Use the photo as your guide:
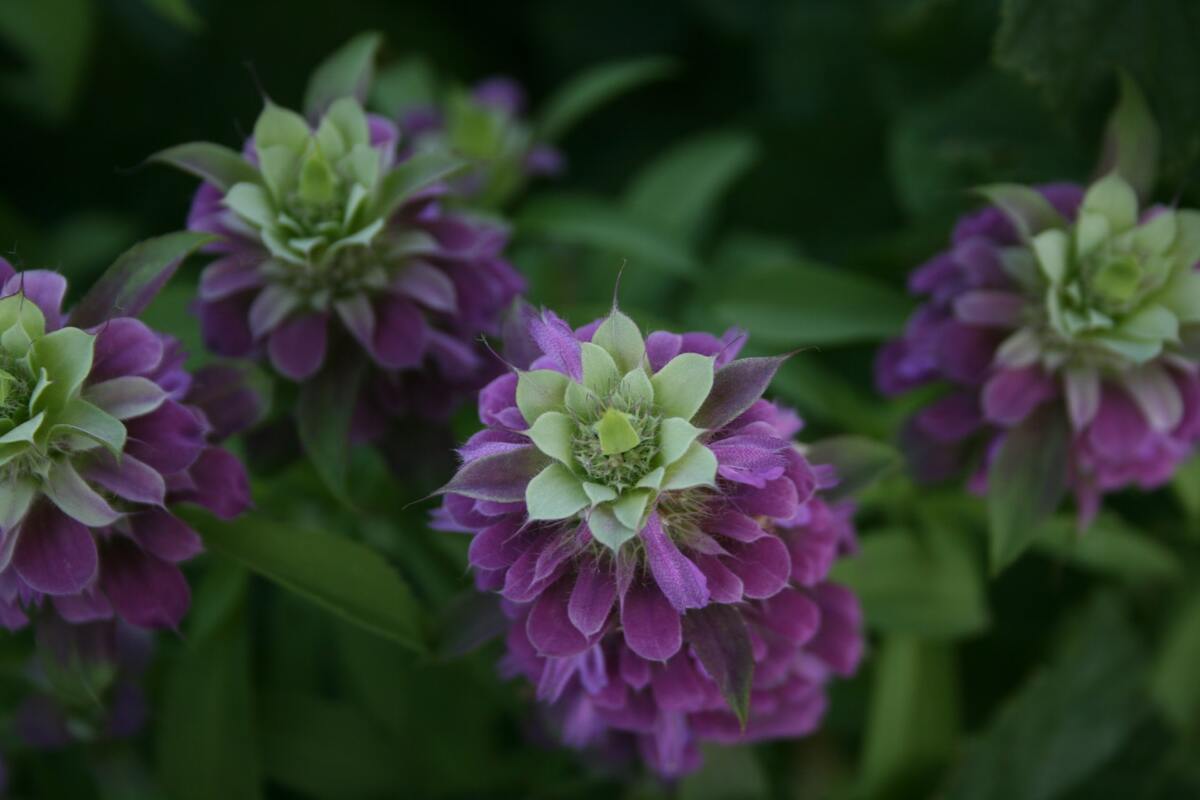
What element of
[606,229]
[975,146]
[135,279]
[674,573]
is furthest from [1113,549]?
[135,279]

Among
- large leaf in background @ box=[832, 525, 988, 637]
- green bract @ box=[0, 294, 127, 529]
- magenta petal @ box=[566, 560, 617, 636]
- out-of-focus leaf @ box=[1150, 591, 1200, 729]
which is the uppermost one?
green bract @ box=[0, 294, 127, 529]

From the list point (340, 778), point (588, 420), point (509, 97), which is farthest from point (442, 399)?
point (509, 97)

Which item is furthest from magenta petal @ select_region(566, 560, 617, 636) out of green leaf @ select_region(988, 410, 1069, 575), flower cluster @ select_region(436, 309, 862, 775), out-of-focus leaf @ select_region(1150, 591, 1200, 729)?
out-of-focus leaf @ select_region(1150, 591, 1200, 729)

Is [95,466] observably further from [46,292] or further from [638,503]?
[638,503]

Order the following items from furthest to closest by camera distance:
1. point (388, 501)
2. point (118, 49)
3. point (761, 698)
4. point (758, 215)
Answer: point (758, 215), point (118, 49), point (388, 501), point (761, 698)

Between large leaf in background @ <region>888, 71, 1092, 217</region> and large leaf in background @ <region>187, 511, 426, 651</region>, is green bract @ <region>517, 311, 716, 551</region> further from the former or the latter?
large leaf in background @ <region>888, 71, 1092, 217</region>

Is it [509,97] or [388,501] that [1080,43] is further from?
[388,501]
